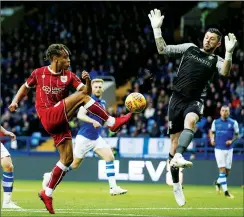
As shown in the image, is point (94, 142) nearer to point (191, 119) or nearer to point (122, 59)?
point (191, 119)

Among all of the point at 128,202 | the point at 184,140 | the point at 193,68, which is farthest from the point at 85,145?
the point at 184,140

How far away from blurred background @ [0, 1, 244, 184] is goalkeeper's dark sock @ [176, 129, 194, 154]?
1175cm

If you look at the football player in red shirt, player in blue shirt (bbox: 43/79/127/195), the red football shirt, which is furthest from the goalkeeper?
player in blue shirt (bbox: 43/79/127/195)

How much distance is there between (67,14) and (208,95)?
13.0 metres

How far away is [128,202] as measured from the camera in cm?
1582

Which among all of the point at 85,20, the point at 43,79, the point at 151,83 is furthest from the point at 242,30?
the point at 43,79

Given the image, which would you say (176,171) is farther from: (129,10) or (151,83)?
(129,10)

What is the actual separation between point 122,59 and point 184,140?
22.4m

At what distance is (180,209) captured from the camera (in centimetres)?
1397

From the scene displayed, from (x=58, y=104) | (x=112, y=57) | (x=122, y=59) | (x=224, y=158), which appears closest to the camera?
(x=58, y=104)

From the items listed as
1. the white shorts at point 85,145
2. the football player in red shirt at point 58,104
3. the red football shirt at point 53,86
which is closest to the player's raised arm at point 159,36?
the football player in red shirt at point 58,104

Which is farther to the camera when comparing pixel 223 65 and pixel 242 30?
pixel 242 30

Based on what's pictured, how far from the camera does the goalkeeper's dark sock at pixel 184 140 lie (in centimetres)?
1159

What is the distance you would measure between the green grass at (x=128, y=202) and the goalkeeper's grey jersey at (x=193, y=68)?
2.09m
